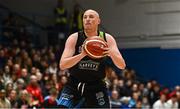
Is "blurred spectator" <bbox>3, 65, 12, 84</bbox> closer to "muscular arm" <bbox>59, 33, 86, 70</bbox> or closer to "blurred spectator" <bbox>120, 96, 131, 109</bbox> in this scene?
"blurred spectator" <bbox>120, 96, 131, 109</bbox>

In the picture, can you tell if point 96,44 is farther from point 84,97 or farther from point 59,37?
point 59,37

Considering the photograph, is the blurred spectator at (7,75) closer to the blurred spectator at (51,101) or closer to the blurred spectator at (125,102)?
the blurred spectator at (51,101)

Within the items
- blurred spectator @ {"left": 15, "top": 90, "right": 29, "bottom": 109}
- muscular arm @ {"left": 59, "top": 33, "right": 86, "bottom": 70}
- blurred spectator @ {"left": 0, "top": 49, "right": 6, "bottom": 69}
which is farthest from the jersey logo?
blurred spectator @ {"left": 0, "top": 49, "right": 6, "bottom": 69}

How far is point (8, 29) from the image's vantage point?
1658 cm

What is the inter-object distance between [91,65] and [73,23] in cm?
1221

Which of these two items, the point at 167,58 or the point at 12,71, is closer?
the point at 12,71

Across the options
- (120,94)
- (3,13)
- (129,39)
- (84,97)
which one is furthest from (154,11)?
(84,97)

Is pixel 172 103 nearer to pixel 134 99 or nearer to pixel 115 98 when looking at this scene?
pixel 134 99

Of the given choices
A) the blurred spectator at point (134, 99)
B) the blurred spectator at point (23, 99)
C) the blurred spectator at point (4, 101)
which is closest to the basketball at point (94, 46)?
the blurred spectator at point (4, 101)

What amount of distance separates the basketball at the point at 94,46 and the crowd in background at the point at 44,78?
4.47 metres

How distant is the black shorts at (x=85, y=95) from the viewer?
19.1ft

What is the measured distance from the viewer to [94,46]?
5.46 m

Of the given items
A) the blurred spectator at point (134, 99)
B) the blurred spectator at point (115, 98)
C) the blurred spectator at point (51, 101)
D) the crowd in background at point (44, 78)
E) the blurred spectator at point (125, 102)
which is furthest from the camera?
the blurred spectator at point (134, 99)

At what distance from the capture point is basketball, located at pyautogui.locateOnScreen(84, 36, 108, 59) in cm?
547
